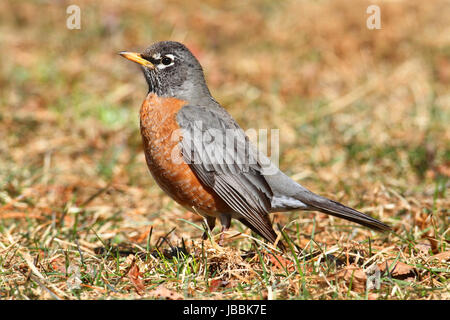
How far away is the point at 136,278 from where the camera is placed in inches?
148

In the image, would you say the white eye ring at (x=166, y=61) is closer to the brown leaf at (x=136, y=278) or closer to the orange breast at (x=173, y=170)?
the orange breast at (x=173, y=170)

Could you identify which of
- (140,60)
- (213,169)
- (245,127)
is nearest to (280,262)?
(213,169)

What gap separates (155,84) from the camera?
517 cm

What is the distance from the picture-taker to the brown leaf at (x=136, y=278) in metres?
3.63

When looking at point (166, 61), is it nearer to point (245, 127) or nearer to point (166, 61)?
point (166, 61)

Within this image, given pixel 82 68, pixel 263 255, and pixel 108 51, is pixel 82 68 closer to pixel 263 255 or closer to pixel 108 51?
pixel 108 51

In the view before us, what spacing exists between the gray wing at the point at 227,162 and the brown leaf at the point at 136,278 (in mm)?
951

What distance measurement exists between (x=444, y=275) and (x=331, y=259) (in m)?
0.77

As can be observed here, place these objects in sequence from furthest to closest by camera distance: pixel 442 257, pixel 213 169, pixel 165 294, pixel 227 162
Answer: pixel 227 162, pixel 213 169, pixel 442 257, pixel 165 294

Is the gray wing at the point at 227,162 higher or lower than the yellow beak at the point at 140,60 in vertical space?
lower

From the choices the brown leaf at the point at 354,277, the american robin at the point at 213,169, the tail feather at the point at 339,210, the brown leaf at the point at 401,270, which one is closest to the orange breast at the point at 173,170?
the american robin at the point at 213,169

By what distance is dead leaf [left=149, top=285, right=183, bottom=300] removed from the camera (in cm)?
344

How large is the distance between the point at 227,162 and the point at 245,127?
313 centimetres
